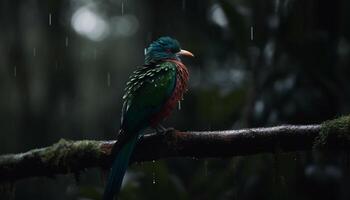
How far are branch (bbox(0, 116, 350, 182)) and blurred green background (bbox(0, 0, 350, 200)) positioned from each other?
161mm

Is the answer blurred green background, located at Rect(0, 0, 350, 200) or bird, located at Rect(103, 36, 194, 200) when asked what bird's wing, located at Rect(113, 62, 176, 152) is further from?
blurred green background, located at Rect(0, 0, 350, 200)

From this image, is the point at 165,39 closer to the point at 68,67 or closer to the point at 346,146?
the point at 68,67

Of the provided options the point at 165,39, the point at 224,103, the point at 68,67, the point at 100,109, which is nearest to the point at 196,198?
the point at 224,103

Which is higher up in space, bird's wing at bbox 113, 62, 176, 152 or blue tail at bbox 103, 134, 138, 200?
bird's wing at bbox 113, 62, 176, 152

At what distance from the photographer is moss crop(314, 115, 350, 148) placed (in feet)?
10.7

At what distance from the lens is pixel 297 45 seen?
207 inches

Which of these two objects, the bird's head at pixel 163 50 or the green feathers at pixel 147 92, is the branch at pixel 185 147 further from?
the bird's head at pixel 163 50

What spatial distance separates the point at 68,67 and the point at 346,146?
295cm

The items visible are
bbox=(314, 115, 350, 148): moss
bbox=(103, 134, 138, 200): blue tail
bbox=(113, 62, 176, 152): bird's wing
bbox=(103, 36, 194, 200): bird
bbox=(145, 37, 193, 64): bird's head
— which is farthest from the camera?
bbox=(145, 37, 193, 64): bird's head

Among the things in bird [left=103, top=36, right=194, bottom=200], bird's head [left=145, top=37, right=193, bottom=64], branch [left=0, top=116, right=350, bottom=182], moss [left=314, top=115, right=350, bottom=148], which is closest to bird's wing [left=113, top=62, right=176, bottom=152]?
bird [left=103, top=36, right=194, bottom=200]

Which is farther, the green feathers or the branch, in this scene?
the green feathers

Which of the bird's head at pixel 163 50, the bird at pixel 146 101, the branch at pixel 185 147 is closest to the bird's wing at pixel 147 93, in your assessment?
the bird at pixel 146 101

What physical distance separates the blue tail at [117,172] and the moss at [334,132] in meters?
1.08

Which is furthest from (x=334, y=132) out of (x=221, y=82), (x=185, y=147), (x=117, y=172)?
(x=221, y=82)
